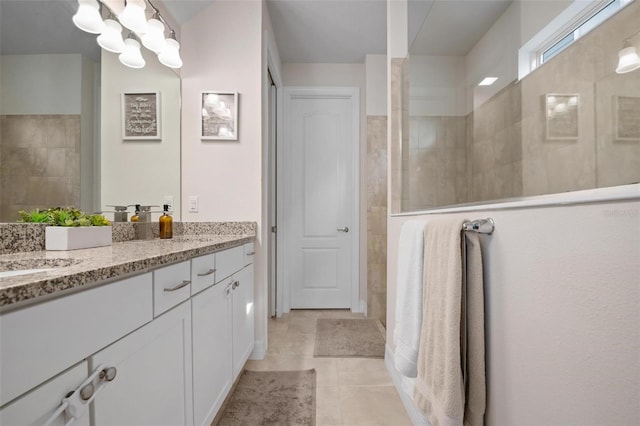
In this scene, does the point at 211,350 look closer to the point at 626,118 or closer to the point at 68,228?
the point at 68,228

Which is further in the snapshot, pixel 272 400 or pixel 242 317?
pixel 242 317

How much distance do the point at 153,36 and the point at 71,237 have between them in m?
Result: 1.26

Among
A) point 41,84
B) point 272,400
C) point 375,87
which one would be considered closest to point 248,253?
point 272,400

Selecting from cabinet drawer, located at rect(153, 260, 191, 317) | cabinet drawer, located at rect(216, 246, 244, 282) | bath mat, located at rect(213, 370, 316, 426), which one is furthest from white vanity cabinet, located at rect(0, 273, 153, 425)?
bath mat, located at rect(213, 370, 316, 426)

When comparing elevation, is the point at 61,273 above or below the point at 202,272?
above

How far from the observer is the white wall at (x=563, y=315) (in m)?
0.44

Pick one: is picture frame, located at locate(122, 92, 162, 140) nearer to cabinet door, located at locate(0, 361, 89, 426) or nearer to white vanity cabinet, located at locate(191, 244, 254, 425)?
white vanity cabinet, located at locate(191, 244, 254, 425)

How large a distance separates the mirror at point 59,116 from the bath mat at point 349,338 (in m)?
1.77

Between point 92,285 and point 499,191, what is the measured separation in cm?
112

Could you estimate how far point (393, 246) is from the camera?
6.51 feet

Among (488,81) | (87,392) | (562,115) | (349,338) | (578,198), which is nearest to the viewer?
(578,198)

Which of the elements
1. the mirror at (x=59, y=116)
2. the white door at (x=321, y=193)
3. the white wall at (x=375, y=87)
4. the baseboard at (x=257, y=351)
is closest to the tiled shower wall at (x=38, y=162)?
the mirror at (x=59, y=116)

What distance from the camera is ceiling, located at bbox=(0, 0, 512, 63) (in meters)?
1.16

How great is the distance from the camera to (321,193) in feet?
11.0
